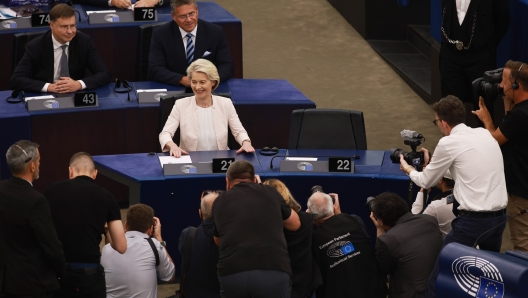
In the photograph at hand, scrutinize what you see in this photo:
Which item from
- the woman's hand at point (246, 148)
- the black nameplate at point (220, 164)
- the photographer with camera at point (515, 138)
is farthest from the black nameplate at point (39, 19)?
the photographer with camera at point (515, 138)

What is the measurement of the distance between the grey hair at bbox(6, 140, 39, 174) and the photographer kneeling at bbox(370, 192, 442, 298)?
73.5 inches

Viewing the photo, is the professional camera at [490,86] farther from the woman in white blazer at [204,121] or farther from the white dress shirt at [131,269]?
the white dress shirt at [131,269]

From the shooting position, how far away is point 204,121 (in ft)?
21.9

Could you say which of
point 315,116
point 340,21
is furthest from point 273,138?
point 340,21

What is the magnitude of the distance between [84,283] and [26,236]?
0.43 meters

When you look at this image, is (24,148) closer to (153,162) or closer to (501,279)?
(153,162)

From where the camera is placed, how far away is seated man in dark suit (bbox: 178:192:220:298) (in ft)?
17.0

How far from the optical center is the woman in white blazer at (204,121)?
6633mm

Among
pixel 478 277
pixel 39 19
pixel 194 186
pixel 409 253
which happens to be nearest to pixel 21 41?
pixel 39 19

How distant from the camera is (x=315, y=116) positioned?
679 cm

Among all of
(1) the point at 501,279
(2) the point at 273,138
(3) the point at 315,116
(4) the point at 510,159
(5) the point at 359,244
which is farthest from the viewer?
(2) the point at 273,138

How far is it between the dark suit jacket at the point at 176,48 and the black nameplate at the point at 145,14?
90 centimetres

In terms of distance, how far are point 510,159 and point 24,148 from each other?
2931 millimetres

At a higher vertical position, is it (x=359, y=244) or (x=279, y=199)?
(x=279, y=199)
